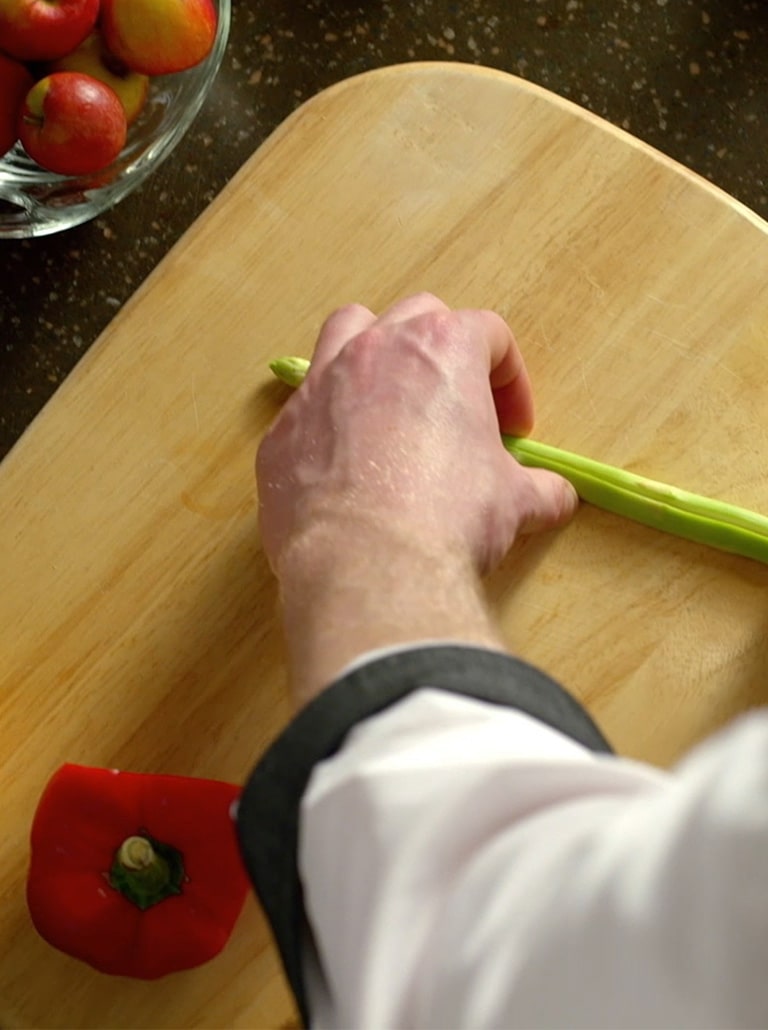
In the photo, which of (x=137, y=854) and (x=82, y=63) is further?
(x=82, y=63)

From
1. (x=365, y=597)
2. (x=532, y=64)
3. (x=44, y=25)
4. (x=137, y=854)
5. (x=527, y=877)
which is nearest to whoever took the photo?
(x=527, y=877)

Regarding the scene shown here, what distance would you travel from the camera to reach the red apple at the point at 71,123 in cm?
72

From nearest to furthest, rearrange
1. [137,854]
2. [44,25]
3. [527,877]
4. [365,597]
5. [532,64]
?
[527,877] → [365,597] → [137,854] → [44,25] → [532,64]

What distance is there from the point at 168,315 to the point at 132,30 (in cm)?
20

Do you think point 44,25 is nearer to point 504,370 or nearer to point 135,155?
point 135,155

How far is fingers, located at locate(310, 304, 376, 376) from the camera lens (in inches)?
24.7

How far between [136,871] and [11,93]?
0.50 metres

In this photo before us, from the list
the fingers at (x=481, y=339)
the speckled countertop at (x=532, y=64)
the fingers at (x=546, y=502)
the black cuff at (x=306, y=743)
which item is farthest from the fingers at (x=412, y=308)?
the speckled countertop at (x=532, y=64)

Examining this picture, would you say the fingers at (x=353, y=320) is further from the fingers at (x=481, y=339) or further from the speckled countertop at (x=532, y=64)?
the speckled countertop at (x=532, y=64)

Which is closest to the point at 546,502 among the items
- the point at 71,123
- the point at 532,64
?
the point at 71,123

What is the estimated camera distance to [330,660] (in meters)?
0.48

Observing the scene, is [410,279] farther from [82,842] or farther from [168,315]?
[82,842]

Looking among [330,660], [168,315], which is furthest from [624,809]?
[168,315]

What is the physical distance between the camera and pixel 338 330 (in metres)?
0.64
